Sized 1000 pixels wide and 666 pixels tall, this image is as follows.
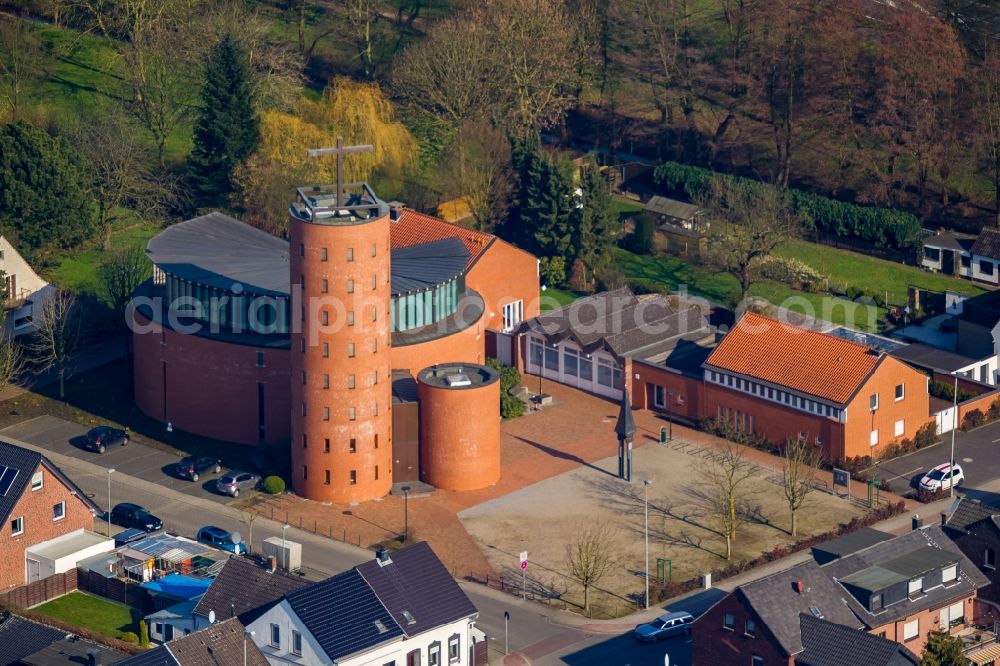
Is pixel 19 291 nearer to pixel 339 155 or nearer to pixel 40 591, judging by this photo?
pixel 339 155

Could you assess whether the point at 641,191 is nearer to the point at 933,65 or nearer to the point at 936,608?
the point at 933,65

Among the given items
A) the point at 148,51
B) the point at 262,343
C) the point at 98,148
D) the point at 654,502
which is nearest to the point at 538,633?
the point at 654,502

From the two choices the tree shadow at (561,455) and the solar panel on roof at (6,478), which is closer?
the solar panel on roof at (6,478)

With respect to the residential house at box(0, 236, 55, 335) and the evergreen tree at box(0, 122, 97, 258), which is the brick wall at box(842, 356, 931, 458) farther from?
the evergreen tree at box(0, 122, 97, 258)

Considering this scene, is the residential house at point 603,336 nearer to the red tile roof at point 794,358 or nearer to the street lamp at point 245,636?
the red tile roof at point 794,358

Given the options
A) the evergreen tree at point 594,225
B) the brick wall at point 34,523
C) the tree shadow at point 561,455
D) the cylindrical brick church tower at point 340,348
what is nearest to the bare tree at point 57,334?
the cylindrical brick church tower at point 340,348

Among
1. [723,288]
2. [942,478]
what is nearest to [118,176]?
[723,288]

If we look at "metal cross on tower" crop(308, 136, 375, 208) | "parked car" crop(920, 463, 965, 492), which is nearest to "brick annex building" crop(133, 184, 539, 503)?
"metal cross on tower" crop(308, 136, 375, 208)
